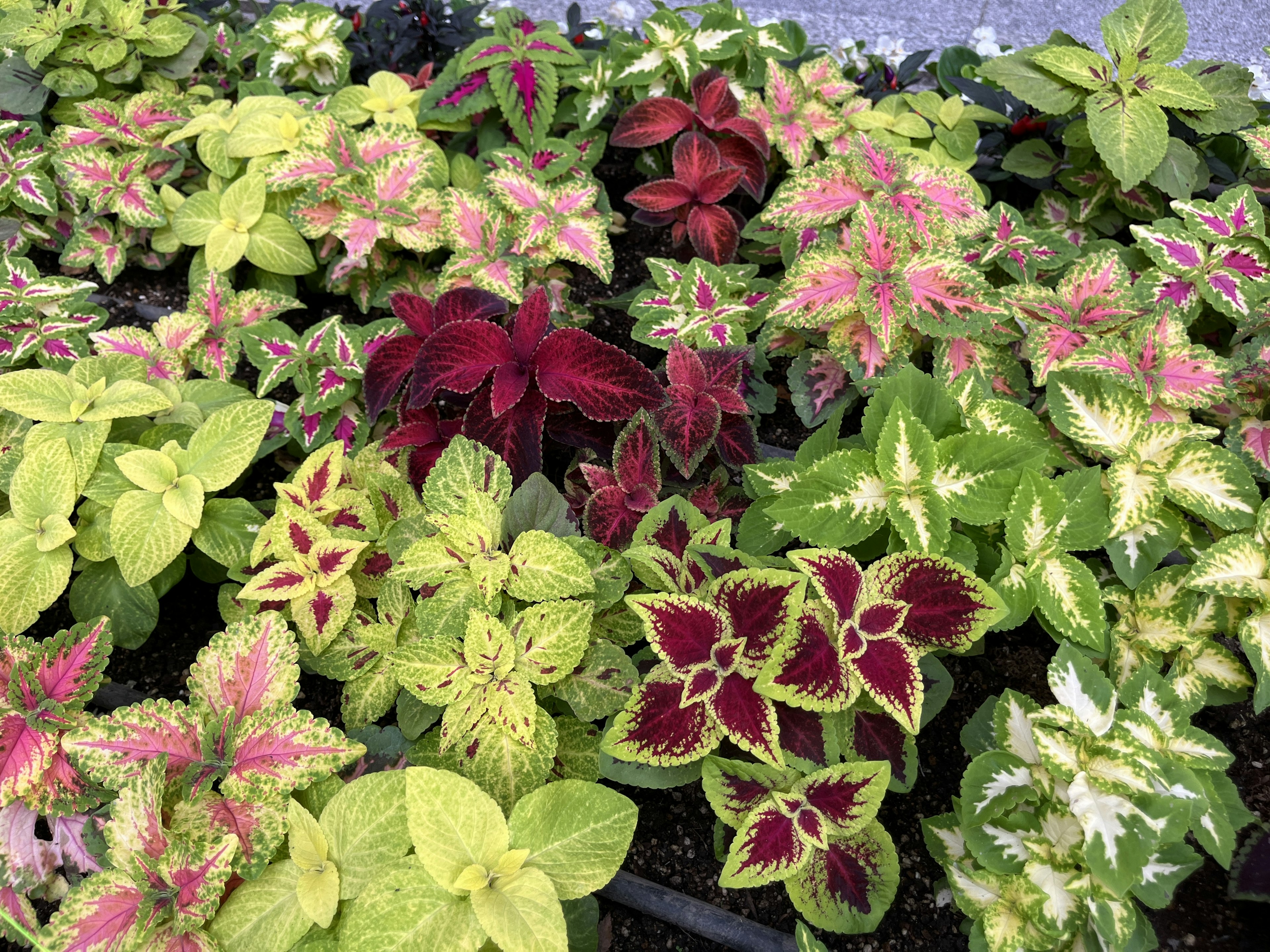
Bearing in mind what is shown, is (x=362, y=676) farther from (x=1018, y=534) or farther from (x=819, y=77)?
(x=819, y=77)

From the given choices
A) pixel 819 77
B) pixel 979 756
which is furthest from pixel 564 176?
pixel 979 756

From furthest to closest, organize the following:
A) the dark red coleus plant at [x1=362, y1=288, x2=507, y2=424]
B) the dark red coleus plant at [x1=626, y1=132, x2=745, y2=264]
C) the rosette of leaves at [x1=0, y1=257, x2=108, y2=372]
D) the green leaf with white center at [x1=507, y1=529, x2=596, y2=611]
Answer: the dark red coleus plant at [x1=626, y1=132, x2=745, y2=264]
the rosette of leaves at [x1=0, y1=257, x2=108, y2=372]
the dark red coleus plant at [x1=362, y1=288, x2=507, y2=424]
the green leaf with white center at [x1=507, y1=529, x2=596, y2=611]

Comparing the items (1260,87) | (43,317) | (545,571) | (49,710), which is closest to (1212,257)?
(1260,87)

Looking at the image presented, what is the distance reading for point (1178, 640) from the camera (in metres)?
1.18

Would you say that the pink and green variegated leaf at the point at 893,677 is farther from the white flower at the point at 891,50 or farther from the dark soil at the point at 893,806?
the white flower at the point at 891,50

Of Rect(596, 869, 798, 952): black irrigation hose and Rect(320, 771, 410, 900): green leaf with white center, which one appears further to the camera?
Rect(596, 869, 798, 952): black irrigation hose

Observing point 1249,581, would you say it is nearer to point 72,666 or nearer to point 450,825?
point 450,825

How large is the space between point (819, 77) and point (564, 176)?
0.65 meters

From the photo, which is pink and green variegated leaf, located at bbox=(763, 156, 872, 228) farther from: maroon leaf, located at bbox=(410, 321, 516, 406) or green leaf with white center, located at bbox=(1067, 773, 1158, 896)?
green leaf with white center, located at bbox=(1067, 773, 1158, 896)

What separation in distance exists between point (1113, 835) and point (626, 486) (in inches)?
30.9

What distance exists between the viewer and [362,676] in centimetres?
134

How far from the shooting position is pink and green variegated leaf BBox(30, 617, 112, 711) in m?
1.25

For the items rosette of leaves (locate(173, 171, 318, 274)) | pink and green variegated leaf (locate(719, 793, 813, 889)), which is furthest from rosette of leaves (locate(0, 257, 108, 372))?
pink and green variegated leaf (locate(719, 793, 813, 889))

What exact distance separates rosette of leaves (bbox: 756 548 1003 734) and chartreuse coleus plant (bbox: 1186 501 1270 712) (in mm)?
342
